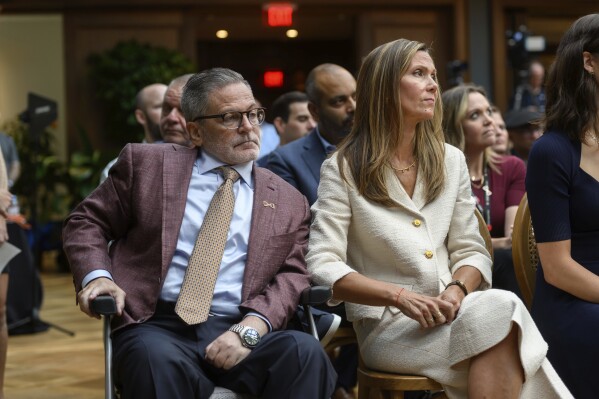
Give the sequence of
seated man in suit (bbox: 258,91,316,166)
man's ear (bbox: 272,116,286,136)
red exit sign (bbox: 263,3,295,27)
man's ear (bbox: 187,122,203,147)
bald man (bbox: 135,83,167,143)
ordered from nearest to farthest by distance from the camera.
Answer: man's ear (bbox: 187,122,203,147)
bald man (bbox: 135,83,167,143)
seated man in suit (bbox: 258,91,316,166)
man's ear (bbox: 272,116,286,136)
red exit sign (bbox: 263,3,295,27)

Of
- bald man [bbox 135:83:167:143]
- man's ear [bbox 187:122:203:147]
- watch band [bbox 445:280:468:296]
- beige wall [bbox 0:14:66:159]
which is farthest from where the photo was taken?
beige wall [bbox 0:14:66:159]

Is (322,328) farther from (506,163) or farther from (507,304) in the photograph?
(506,163)

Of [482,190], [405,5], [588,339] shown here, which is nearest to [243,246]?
[588,339]

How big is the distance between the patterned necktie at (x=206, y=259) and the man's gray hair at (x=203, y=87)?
0.82 ft

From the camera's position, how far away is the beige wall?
14.8 metres

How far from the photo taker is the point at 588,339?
2.89 meters

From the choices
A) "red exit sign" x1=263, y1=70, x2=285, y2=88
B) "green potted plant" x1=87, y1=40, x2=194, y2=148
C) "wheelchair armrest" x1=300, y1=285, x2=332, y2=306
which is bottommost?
"wheelchair armrest" x1=300, y1=285, x2=332, y2=306

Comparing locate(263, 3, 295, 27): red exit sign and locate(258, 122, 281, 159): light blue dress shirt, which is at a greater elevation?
locate(263, 3, 295, 27): red exit sign

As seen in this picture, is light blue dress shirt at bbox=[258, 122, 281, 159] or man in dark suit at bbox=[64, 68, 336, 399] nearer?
man in dark suit at bbox=[64, 68, 336, 399]

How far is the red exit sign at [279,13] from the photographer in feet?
39.1

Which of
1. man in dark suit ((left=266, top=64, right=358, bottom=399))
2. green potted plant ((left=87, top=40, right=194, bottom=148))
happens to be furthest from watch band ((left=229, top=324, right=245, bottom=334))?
green potted plant ((left=87, top=40, right=194, bottom=148))

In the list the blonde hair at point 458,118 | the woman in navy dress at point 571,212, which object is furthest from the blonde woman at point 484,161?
the woman in navy dress at point 571,212

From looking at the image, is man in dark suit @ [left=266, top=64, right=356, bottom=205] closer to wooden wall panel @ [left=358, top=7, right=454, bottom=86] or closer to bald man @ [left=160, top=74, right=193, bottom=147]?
bald man @ [left=160, top=74, right=193, bottom=147]

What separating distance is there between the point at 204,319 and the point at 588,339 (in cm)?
107
